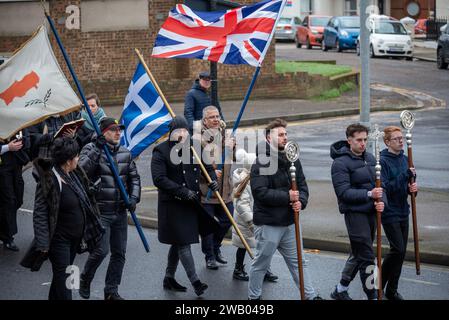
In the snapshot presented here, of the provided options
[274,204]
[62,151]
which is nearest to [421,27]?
[274,204]

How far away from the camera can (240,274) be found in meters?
11.1

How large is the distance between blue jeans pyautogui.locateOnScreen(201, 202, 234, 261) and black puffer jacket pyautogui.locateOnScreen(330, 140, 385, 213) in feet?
5.88

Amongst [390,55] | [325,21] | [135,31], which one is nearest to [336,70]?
[135,31]

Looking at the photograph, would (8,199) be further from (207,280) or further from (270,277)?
(270,277)

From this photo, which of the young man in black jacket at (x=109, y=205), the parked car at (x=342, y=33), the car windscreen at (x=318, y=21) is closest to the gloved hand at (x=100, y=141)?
the young man in black jacket at (x=109, y=205)

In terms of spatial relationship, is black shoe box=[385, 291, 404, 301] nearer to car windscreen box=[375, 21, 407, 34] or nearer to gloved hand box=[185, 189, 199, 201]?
gloved hand box=[185, 189, 199, 201]

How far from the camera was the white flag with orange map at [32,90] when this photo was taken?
10.4 m

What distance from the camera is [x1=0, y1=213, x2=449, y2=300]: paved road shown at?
10.4 metres

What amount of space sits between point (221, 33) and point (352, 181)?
3.93 meters

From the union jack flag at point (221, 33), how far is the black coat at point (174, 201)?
2.69 m

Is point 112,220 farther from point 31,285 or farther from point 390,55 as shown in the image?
point 390,55
